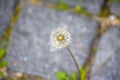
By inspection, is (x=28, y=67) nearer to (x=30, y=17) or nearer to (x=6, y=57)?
(x=6, y=57)

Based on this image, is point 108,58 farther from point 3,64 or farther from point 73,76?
point 3,64

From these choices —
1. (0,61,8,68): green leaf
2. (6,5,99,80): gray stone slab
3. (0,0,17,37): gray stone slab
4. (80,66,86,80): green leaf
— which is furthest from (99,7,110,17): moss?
(0,61,8,68): green leaf

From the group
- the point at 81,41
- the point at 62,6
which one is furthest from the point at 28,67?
the point at 62,6

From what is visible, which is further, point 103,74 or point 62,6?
point 62,6

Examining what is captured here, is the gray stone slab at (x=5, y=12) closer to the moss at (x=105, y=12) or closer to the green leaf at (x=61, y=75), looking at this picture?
the green leaf at (x=61, y=75)

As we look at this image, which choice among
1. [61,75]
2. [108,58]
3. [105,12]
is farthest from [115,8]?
[61,75]

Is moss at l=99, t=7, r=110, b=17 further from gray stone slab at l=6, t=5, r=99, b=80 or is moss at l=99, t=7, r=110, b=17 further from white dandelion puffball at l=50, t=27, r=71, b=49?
white dandelion puffball at l=50, t=27, r=71, b=49
